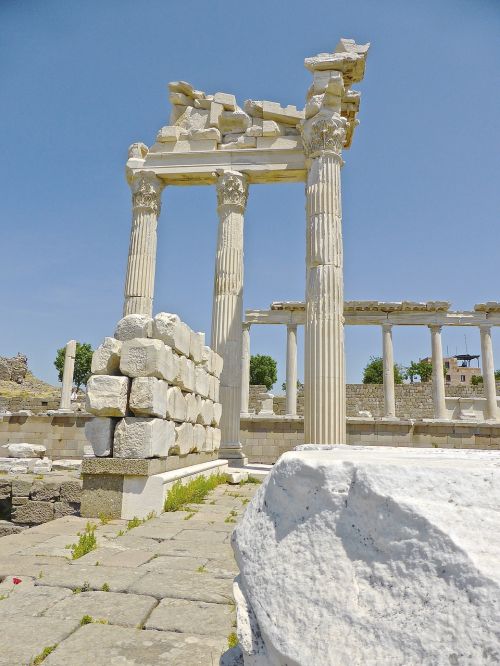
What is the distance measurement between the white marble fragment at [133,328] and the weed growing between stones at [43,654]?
4454 millimetres

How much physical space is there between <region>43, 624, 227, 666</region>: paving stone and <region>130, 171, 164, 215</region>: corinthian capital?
12.7 m

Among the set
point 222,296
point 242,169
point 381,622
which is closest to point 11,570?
point 381,622

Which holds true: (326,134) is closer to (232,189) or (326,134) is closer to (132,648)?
(232,189)

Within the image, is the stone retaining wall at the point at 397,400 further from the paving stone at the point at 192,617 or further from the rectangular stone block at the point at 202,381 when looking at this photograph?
the paving stone at the point at 192,617

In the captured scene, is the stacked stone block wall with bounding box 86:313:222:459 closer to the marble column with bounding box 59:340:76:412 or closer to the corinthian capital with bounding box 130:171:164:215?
the corinthian capital with bounding box 130:171:164:215

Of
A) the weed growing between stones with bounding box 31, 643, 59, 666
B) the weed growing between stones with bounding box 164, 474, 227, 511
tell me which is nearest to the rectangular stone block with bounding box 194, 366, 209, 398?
the weed growing between stones with bounding box 164, 474, 227, 511

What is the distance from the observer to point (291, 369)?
1017 inches

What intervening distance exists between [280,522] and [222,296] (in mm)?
11688

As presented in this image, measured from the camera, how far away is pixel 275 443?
16812 millimetres

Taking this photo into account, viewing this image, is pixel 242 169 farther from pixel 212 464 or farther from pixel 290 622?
pixel 290 622

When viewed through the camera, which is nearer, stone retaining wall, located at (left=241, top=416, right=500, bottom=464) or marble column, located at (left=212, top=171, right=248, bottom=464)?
marble column, located at (left=212, top=171, right=248, bottom=464)

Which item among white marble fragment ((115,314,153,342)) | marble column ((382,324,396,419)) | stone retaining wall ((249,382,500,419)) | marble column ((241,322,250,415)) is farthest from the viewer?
stone retaining wall ((249,382,500,419))

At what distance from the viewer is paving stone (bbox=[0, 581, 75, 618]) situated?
2.84 metres

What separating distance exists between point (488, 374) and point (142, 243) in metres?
20.2
